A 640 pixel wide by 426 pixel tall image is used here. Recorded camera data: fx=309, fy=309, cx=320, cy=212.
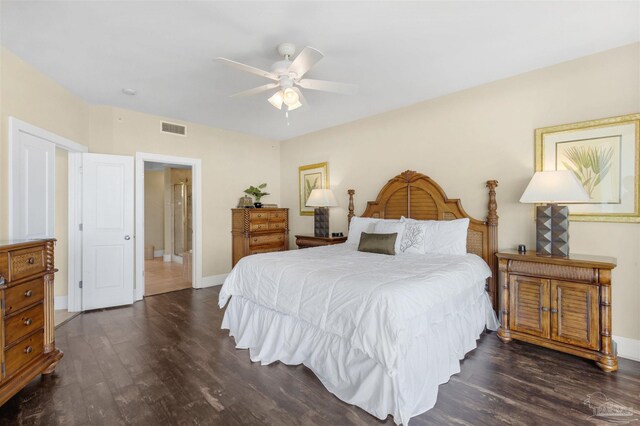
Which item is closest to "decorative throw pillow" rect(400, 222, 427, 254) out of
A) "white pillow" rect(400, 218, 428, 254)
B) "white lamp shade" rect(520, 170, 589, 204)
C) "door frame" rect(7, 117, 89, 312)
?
"white pillow" rect(400, 218, 428, 254)

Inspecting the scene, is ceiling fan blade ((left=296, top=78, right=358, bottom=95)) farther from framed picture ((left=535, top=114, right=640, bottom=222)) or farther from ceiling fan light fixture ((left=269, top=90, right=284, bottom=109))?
framed picture ((left=535, top=114, right=640, bottom=222))

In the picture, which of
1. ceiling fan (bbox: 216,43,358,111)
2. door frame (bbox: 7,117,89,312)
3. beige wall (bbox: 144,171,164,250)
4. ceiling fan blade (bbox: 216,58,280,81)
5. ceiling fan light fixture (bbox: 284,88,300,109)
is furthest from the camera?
beige wall (bbox: 144,171,164,250)

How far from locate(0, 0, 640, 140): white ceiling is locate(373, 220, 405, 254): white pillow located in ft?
5.37

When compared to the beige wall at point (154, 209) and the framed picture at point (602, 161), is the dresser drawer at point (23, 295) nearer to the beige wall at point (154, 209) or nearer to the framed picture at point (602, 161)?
the framed picture at point (602, 161)

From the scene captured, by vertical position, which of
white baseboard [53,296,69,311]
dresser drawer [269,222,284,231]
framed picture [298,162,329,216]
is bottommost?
white baseboard [53,296,69,311]

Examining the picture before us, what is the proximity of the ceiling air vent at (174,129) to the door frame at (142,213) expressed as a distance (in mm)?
401

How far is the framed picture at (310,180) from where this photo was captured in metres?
5.61

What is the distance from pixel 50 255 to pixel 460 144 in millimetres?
4340

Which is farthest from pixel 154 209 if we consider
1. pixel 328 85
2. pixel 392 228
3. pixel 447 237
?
pixel 447 237

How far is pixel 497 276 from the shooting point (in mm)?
3488

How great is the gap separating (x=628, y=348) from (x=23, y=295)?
195 inches

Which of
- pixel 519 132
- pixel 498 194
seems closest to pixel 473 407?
pixel 498 194

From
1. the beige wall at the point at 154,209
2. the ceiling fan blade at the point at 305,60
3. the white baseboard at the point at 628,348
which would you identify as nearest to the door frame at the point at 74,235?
the ceiling fan blade at the point at 305,60

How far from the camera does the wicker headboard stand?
351 cm
